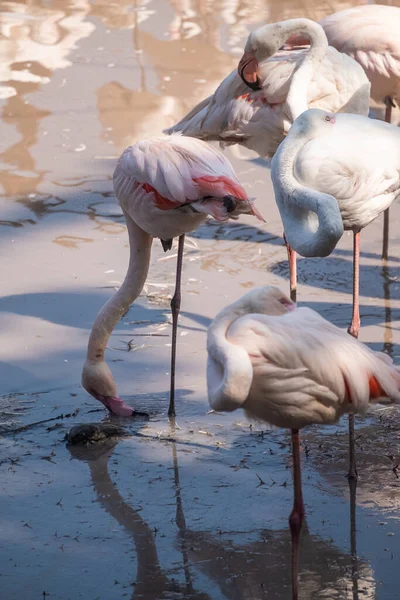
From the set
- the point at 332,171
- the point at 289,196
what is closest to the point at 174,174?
the point at 289,196

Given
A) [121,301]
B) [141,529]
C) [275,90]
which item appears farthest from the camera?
[275,90]

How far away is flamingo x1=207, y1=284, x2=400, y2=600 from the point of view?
11.1 feet

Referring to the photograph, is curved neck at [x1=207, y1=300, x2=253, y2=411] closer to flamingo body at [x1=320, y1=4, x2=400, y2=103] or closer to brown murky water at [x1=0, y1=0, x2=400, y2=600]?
brown murky water at [x1=0, y1=0, x2=400, y2=600]

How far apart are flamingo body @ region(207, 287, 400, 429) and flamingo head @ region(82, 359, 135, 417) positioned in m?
1.23

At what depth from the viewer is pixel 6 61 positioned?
11305 millimetres

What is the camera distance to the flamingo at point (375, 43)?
6652mm

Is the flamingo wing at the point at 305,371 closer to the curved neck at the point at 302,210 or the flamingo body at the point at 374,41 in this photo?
the curved neck at the point at 302,210

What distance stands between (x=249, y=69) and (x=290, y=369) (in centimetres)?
278

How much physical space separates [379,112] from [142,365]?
5097 millimetres

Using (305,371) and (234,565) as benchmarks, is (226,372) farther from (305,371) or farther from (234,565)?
(234,565)

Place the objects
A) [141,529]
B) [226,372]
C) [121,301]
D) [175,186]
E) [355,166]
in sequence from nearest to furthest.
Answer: [226,372] → [141,529] → [175,186] → [355,166] → [121,301]

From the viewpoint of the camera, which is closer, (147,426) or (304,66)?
(147,426)

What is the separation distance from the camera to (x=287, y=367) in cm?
348

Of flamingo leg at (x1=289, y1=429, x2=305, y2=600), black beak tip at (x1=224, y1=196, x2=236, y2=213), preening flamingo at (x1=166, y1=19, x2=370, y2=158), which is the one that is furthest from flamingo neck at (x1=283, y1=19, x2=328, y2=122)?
flamingo leg at (x1=289, y1=429, x2=305, y2=600)
